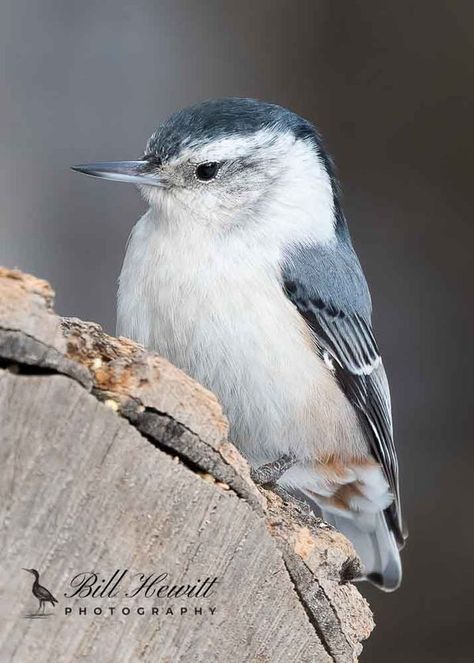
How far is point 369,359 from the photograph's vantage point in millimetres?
1939

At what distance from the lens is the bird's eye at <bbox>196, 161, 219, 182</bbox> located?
1.77m

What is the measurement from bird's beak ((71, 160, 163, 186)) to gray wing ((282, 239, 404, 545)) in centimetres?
26

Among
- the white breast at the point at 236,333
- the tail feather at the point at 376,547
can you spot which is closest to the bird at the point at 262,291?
the white breast at the point at 236,333

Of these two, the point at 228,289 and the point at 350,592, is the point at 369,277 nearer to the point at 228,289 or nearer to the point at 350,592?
the point at 228,289

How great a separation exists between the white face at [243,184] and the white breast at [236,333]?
0.18 feet

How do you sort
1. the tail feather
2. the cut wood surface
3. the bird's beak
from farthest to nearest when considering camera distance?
the tail feather
the bird's beak
the cut wood surface

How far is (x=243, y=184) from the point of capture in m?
1.80

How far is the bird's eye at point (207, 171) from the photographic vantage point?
1768mm

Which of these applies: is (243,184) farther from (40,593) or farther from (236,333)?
(40,593)

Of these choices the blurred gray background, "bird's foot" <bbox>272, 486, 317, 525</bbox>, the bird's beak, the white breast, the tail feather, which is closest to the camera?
"bird's foot" <bbox>272, 486, 317, 525</bbox>

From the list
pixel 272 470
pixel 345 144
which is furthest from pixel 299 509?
pixel 345 144

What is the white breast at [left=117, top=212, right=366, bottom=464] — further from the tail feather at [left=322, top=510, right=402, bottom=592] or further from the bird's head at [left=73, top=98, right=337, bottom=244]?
the tail feather at [left=322, top=510, right=402, bottom=592]

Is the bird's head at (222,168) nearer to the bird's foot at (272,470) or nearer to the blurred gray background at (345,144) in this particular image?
the bird's foot at (272,470)

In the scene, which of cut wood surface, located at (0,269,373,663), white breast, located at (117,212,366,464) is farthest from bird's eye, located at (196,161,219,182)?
cut wood surface, located at (0,269,373,663)
